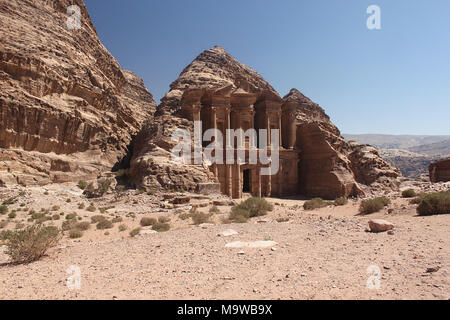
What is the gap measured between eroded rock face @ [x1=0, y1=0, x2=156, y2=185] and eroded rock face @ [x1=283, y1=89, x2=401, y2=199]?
2163 cm

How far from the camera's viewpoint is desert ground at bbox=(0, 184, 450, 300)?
4.16m

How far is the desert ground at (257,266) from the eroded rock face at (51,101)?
1345cm

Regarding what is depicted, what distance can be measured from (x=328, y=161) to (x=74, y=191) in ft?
83.0

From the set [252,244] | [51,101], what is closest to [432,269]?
[252,244]

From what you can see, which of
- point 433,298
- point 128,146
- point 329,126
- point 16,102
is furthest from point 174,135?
point 433,298

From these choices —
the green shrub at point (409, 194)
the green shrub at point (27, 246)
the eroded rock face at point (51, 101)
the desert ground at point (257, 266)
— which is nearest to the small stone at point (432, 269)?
the desert ground at point (257, 266)

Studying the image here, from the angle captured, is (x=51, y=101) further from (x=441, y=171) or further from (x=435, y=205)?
(x=441, y=171)

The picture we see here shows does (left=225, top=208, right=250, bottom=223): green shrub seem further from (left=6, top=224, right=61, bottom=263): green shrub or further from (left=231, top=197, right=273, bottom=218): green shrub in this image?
(left=6, top=224, right=61, bottom=263): green shrub

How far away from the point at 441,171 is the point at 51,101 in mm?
40590

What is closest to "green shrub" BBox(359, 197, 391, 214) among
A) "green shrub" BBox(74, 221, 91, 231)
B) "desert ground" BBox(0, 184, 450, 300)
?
"desert ground" BBox(0, 184, 450, 300)

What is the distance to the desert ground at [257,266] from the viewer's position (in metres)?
4.16

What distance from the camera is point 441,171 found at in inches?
1180

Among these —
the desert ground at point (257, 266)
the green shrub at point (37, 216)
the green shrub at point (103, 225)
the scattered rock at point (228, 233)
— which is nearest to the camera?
the desert ground at point (257, 266)

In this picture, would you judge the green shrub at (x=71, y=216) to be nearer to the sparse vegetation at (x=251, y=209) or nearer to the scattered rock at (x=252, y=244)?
the sparse vegetation at (x=251, y=209)
